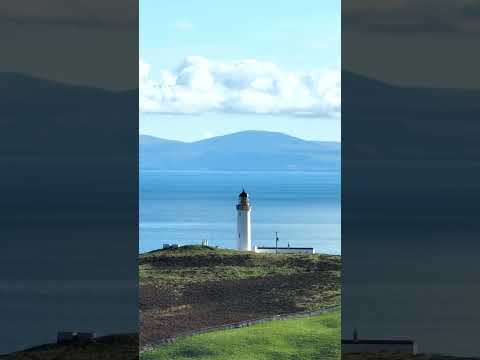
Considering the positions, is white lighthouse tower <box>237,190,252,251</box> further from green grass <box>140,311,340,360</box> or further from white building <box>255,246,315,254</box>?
green grass <box>140,311,340,360</box>

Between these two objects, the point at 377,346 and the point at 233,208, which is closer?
the point at 377,346

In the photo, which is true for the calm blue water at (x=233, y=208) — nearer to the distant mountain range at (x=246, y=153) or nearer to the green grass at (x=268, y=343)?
the distant mountain range at (x=246, y=153)

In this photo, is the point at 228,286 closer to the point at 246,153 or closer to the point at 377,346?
the point at 377,346

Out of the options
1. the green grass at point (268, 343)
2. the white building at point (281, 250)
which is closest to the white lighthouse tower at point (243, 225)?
the white building at point (281, 250)

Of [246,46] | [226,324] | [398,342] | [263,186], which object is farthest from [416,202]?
[263,186]

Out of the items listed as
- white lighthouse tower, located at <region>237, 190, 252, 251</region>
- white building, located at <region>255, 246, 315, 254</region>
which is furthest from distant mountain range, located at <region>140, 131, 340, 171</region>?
white lighthouse tower, located at <region>237, 190, 252, 251</region>

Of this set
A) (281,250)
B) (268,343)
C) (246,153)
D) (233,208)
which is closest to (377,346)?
(268,343)

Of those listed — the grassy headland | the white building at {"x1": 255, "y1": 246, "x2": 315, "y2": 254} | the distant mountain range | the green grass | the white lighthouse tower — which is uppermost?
the distant mountain range
